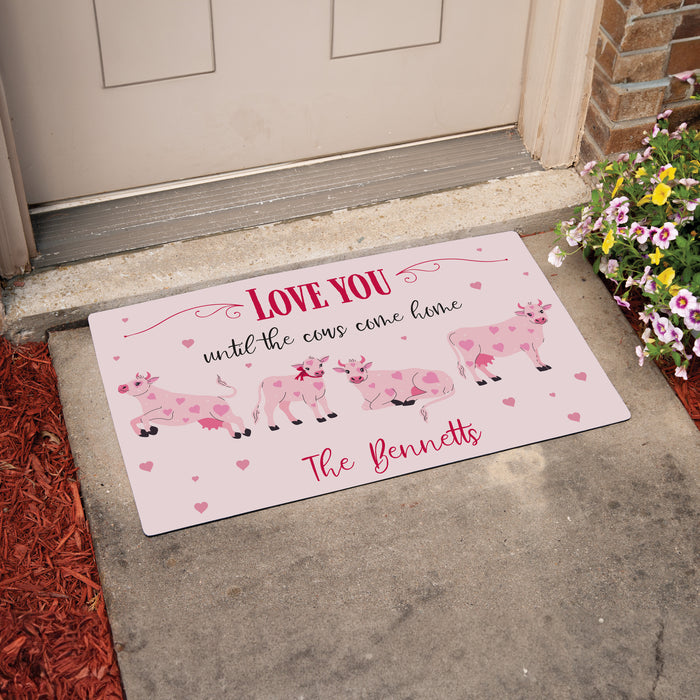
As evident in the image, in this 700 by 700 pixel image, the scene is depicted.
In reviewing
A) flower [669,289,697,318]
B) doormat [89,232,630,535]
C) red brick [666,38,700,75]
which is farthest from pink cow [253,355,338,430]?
red brick [666,38,700,75]

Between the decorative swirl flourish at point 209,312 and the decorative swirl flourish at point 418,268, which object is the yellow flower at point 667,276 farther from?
the decorative swirl flourish at point 209,312

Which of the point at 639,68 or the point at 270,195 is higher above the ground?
the point at 639,68

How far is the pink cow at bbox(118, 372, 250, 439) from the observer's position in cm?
215

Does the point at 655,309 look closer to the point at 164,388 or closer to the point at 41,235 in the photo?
the point at 164,388

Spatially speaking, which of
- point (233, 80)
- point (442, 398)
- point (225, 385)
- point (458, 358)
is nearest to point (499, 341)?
point (458, 358)

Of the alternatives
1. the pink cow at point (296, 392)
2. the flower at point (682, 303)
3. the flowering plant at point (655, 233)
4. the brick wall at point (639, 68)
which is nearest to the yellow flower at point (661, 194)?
the flowering plant at point (655, 233)

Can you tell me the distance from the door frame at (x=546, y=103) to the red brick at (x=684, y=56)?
21 cm

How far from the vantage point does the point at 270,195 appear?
258 centimetres

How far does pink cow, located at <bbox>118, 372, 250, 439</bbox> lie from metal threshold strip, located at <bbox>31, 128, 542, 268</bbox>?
45 centimetres

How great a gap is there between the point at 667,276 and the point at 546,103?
756mm

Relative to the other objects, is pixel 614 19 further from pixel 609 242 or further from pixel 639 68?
pixel 609 242

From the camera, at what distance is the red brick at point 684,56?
7.55 feet

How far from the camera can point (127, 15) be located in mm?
2191

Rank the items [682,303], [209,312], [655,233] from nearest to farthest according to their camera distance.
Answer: [682,303], [655,233], [209,312]
